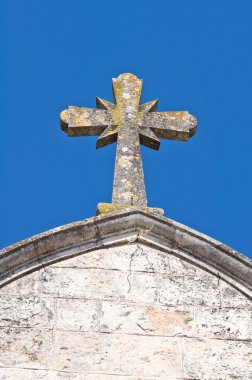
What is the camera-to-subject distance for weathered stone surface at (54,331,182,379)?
20.8 feet

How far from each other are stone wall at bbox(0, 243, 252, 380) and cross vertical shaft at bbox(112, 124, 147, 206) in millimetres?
583

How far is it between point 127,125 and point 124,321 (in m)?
2.15

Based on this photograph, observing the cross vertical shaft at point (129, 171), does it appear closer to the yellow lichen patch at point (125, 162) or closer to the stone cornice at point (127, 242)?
the yellow lichen patch at point (125, 162)

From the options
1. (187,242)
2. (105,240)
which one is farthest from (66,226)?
(187,242)

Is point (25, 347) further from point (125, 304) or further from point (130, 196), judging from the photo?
point (130, 196)

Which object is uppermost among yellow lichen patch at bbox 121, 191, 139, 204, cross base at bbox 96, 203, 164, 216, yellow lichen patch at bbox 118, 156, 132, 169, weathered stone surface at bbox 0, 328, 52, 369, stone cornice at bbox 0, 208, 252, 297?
yellow lichen patch at bbox 118, 156, 132, 169

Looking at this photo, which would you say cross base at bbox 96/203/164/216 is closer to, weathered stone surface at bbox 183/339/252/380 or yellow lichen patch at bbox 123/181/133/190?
yellow lichen patch at bbox 123/181/133/190

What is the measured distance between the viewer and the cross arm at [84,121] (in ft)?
27.4

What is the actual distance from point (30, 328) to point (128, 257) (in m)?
0.88

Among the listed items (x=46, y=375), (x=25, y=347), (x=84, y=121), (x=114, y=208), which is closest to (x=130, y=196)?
(x=114, y=208)

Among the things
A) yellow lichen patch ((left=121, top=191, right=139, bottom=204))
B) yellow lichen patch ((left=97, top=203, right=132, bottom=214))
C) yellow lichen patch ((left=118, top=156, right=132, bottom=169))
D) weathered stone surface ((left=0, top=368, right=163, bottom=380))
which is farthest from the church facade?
yellow lichen patch ((left=118, top=156, right=132, bottom=169))

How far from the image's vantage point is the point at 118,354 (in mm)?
6430

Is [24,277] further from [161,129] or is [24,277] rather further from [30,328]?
[161,129]

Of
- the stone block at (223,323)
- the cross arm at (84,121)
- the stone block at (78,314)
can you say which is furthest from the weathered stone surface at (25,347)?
the cross arm at (84,121)
